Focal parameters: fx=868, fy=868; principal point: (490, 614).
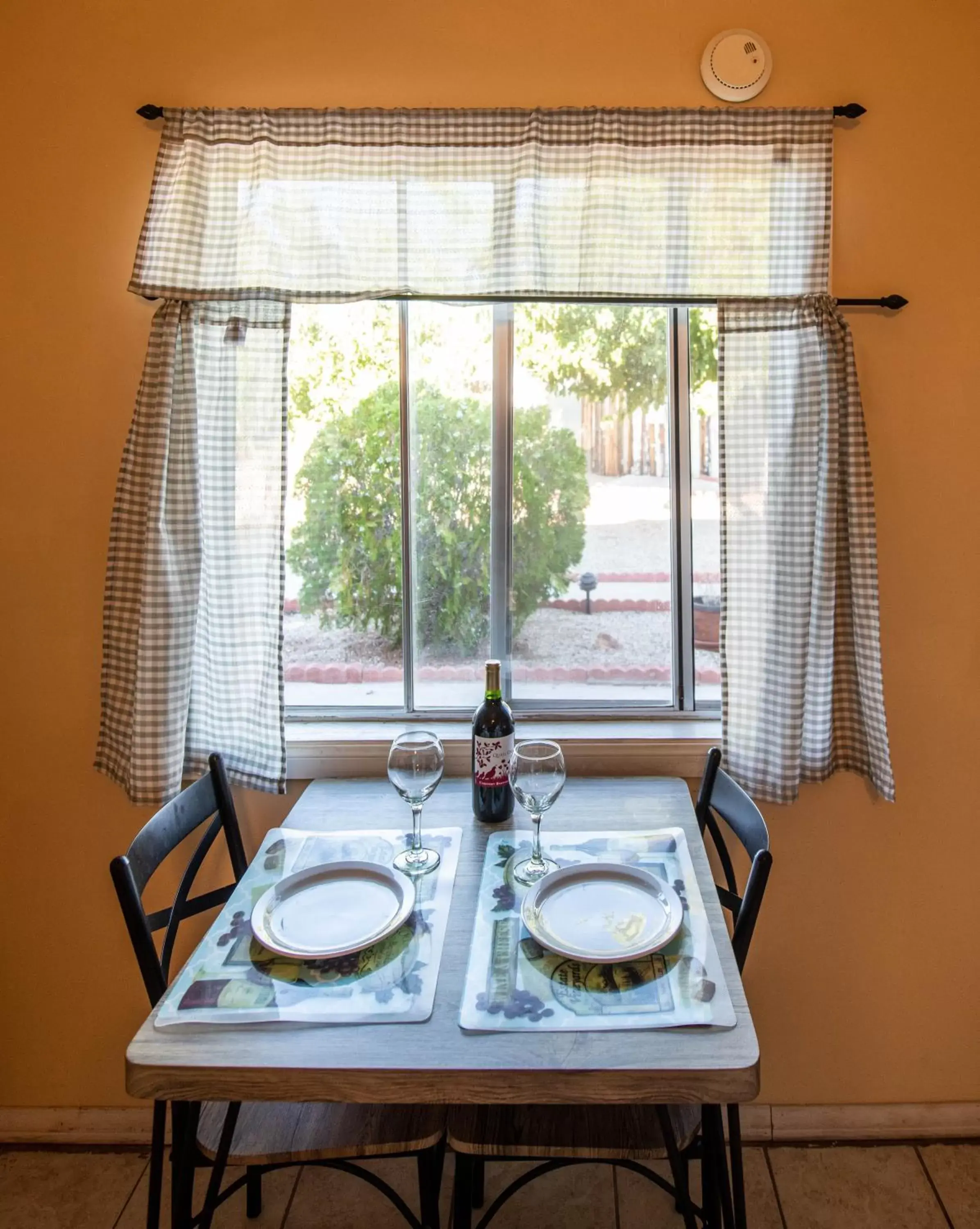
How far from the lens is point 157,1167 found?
138 centimetres

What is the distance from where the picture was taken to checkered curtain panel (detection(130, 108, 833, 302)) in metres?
1.63

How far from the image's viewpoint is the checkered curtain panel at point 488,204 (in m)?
1.63

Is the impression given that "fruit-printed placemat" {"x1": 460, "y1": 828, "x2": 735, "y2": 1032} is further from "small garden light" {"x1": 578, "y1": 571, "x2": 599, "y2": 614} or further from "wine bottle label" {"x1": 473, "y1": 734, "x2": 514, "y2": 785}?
"small garden light" {"x1": 578, "y1": 571, "x2": 599, "y2": 614}

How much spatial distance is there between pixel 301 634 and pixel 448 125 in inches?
42.5

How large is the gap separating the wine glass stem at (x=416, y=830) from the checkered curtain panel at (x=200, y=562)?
1.28 ft

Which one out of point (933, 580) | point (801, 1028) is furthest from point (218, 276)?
point (801, 1028)

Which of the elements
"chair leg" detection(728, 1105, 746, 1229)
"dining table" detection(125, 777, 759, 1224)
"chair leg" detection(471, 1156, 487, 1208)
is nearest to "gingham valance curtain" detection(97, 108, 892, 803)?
"chair leg" detection(728, 1105, 746, 1229)

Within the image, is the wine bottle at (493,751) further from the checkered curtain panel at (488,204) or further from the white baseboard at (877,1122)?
the white baseboard at (877,1122)

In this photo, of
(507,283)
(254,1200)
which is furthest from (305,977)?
(507,283)

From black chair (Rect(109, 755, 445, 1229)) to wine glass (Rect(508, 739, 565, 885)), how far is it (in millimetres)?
395

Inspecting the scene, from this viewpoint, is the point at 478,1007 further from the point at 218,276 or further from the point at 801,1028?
the point at 218,276

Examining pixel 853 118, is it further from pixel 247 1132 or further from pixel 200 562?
pixel 247 1132

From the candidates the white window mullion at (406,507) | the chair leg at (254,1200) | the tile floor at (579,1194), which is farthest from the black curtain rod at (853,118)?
the chair leg at (254,1200)

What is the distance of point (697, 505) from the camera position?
1.92 metres
